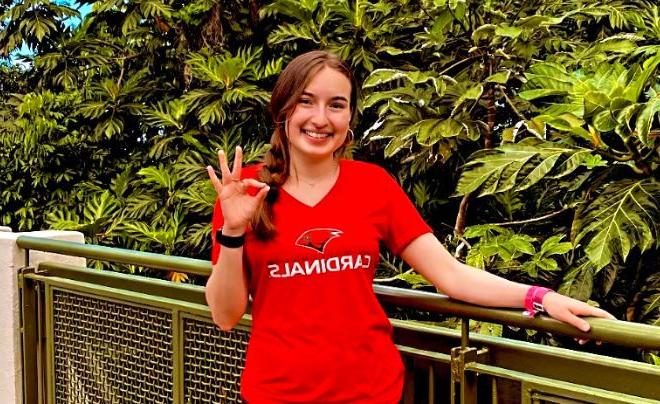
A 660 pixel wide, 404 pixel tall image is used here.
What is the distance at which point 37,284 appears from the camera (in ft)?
11.1

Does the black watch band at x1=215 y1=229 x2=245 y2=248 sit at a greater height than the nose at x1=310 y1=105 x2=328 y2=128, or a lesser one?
lesser

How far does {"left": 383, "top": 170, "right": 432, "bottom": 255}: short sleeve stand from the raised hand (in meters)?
0.33

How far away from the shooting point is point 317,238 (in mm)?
1753

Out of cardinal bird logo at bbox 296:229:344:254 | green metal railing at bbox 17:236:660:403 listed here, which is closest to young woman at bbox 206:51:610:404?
cardinal bird logo at bbox 296:229:344:254

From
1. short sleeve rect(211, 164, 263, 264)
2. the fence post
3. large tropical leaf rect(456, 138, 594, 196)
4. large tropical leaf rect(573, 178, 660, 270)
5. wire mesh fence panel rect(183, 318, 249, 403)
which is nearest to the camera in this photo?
short sleeve rect(211, 164, 263, 264)

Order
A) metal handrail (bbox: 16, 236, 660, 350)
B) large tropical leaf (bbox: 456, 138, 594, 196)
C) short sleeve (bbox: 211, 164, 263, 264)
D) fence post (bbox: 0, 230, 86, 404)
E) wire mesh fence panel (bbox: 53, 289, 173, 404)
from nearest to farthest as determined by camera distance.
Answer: metal handrail (bbox: 16, 236, 660, 350) < short sleeve (bbox: 211, 164, 263, 264) < wire mesh fence panel (bbox: 53, 289, 173, 404) < fence post (bbox: 0, 230, 86, 404) < large tropical leaf (bbox: 456, 138, 594, 196)

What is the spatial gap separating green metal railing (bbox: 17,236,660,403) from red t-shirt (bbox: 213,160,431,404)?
0.23m

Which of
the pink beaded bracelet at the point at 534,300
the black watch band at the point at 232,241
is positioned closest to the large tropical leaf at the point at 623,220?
the pink beaded bracelet at the point at 534,300

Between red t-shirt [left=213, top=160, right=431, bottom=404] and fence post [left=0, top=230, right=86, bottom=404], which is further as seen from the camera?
fence post [left=0, top=230, right=86, bottom=404]

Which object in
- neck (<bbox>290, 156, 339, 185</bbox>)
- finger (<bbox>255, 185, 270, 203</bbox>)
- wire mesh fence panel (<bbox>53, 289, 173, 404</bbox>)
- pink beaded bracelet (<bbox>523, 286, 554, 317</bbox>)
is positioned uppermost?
neck (<bbox>290, 156, 339, 185</bbox>)

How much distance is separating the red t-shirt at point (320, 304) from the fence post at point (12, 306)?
1850 millimetres

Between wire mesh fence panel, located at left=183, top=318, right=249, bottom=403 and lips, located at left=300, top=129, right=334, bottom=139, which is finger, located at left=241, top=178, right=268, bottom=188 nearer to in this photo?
lips, located at left=300, top=129, right=334, bottom=139

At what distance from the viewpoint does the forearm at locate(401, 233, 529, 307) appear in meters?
1.85

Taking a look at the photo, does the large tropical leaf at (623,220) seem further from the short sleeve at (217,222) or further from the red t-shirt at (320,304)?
the short sleeve at (217,222)
